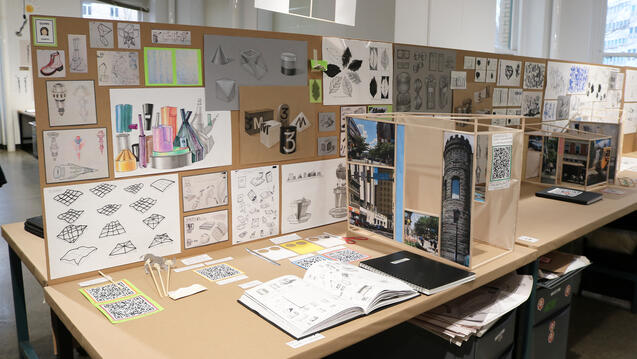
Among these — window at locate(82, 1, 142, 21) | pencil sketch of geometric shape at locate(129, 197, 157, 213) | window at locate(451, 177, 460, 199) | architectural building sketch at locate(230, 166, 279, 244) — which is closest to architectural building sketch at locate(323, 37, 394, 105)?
architectural building sketch at locate(230, 166, 279, 244)

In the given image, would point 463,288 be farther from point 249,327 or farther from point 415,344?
point 249,327

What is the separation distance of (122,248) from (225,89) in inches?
21.9

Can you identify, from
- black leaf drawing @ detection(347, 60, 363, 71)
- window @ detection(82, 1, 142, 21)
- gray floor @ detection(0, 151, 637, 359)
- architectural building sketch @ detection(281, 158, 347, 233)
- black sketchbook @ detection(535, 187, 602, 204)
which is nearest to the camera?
architectural building sketch @ detection(281, 158, 347, 233)

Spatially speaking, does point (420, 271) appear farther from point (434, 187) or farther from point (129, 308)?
point (129, 308)

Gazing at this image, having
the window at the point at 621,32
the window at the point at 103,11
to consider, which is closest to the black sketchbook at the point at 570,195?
the window at the point at 621,32

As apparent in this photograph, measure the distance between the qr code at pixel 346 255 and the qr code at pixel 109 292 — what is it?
Result: 0.60 m

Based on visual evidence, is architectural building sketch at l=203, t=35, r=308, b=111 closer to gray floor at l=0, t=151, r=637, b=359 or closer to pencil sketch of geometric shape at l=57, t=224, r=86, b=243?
pencil sketch of geometric shape at l=57, t=224, r=86, b=243

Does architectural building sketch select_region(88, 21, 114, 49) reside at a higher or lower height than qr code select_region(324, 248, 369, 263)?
higher

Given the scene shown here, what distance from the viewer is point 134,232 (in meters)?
1.43

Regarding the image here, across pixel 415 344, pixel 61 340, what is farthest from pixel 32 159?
pixel 415 344

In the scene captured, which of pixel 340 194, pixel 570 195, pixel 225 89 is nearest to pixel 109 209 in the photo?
pixel 225 89

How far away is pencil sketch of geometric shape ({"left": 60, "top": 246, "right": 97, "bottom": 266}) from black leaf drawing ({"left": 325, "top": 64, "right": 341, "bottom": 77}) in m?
0.97

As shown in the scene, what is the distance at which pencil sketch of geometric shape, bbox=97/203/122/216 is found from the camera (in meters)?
1.36

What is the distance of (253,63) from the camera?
5.24 feet
